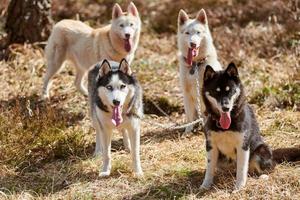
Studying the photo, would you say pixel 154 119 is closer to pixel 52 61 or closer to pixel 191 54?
pixel 191 54

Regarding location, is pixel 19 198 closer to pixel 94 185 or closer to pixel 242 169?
pixel 94 185

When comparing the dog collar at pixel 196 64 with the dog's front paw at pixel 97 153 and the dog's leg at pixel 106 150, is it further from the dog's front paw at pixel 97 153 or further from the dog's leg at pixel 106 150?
the dog's leg at pixel 106 150

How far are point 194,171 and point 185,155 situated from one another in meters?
0.53

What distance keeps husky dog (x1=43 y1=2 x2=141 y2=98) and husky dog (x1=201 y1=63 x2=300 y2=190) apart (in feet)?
8.24

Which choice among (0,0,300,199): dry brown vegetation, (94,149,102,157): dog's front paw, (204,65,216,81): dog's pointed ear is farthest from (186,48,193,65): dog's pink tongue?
(204,65,216,81): dog's pointed ear

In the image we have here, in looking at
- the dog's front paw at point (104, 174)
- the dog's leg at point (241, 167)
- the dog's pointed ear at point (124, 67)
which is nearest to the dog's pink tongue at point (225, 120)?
the dog's leg at point (241, 167)

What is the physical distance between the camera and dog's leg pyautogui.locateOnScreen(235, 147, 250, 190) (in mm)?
5105

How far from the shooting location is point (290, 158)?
229 inches

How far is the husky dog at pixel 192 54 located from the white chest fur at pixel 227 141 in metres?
1.78

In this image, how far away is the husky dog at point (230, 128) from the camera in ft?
16.6

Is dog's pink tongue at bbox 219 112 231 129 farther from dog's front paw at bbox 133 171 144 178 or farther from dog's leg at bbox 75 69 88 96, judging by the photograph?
dog's leg at bbox 75 69 88 96

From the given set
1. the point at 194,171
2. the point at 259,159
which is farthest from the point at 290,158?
the point at 194,171

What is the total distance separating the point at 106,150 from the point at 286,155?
5.70 feet

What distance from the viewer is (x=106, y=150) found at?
225 inches
